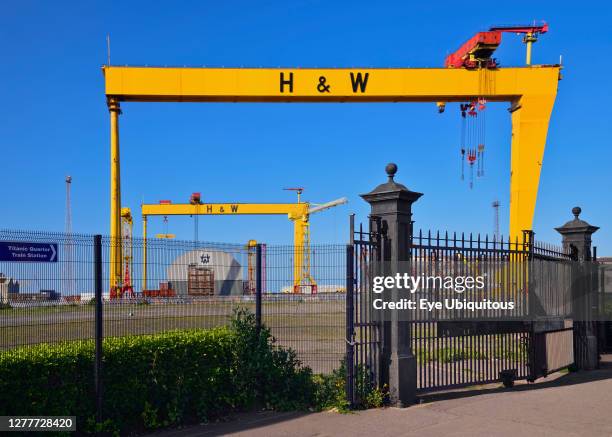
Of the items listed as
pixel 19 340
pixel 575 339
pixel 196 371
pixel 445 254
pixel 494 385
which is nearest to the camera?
pixel 19 340

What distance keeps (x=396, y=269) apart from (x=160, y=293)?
3301 mm

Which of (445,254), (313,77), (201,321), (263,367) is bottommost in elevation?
(263,367)

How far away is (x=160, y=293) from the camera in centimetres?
830

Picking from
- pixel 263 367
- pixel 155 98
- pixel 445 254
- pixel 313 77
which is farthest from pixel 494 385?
pixel 155 98

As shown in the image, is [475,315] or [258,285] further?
[475,315]

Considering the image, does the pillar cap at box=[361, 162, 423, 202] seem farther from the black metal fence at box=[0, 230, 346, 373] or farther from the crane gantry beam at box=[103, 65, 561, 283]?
the crane gantry beam at box=[103, 65, 561, 283]

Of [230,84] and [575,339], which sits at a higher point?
[230,84]

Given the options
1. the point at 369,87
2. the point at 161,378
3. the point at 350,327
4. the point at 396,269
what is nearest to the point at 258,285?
the point at 350,327

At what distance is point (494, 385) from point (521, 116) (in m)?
17.3

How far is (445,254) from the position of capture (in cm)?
959

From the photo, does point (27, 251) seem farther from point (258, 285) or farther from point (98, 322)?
point (258, 285)

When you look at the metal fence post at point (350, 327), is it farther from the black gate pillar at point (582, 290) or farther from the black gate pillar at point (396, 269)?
the black gate pillar at point (582, 290)

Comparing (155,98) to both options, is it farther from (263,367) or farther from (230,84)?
(263,367)

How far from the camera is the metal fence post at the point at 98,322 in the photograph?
23.2 feet
